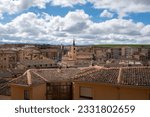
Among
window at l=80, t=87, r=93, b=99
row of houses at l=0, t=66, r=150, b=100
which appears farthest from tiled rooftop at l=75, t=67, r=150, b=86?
window at l=80, t=87, r=93, b=99

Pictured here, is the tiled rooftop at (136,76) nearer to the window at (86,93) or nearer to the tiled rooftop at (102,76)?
the tiled rooftop at (102,76)

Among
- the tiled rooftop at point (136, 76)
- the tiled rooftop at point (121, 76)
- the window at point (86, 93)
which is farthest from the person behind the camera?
the window at point (86, 93)

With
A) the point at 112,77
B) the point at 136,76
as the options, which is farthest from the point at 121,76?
the point at 136,76

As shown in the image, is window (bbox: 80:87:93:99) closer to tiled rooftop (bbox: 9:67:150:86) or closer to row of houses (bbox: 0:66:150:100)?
row of houses (bbox: 0:66:150:100)

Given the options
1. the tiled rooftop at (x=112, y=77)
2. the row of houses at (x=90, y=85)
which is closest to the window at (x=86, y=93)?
the row of houses at (x=90, y=85)

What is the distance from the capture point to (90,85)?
13594 millimetres

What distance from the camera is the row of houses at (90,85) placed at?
40.7ft

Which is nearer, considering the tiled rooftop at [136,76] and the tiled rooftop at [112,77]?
the tiled rooftop at [136,76]

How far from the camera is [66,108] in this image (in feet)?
22.7

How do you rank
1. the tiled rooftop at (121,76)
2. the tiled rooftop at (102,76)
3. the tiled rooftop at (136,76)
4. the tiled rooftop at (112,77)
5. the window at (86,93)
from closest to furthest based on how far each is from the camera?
the tiled rooftop at (136,76) < the tiled rooftop at (121,76) < the tiled rooftop at (112,77) < the tiled rooftop at (102,76) < the window at (86,93)

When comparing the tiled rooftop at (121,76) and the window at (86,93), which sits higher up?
the tiled rooftop at (121,76)

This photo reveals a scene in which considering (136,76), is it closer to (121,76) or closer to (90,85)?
(121,76)

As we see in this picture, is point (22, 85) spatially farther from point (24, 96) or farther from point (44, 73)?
point (44, 73)

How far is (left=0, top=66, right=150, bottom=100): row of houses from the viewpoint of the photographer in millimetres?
12398
